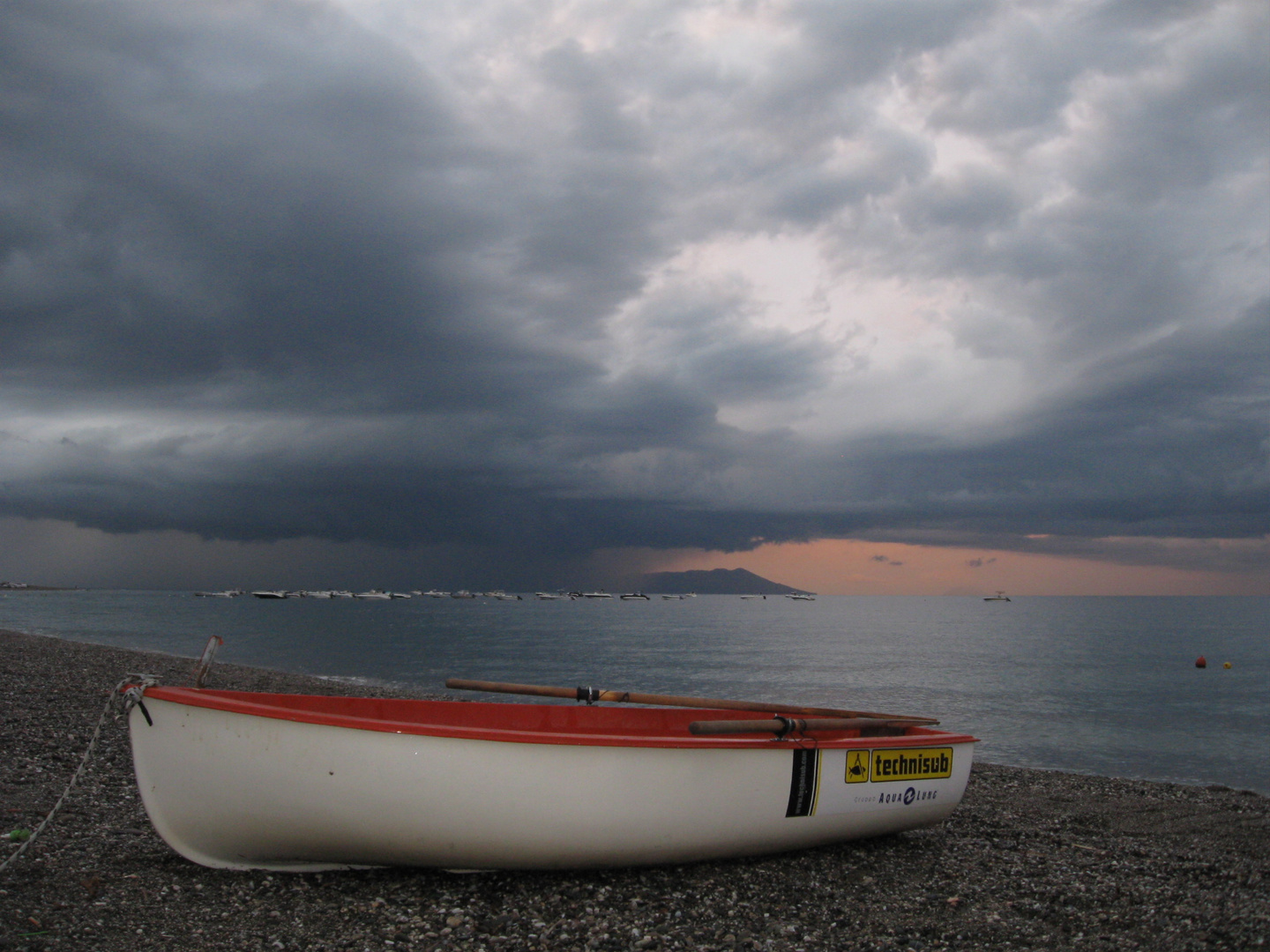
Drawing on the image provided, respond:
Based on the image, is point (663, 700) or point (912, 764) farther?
point (663, 700)

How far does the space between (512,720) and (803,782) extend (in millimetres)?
3442

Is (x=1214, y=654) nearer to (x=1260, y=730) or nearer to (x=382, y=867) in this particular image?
(x=1260, y=730)

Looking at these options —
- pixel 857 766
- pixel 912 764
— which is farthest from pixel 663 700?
pixel 912 764

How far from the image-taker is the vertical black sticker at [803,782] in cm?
794

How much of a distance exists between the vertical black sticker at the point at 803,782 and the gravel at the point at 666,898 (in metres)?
0.61

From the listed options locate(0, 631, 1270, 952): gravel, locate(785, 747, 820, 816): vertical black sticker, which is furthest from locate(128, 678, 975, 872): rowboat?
locate(0, 631, 1270, 952): gravel

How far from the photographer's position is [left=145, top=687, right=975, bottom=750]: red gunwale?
21.7 feet

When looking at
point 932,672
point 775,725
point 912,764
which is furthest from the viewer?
point 932,672

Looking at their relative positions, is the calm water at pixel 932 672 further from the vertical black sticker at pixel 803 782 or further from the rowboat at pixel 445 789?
the rowboat at pixel 445 789

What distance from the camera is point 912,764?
8.72 m

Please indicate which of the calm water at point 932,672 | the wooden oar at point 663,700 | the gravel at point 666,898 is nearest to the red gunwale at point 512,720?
the wooden oar at point 663,700

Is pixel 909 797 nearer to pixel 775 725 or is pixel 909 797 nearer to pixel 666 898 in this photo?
pixel 775 725

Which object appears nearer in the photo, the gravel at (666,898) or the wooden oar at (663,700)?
the gravel at (666,898)

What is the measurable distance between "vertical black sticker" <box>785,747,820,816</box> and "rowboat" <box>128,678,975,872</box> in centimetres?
1
